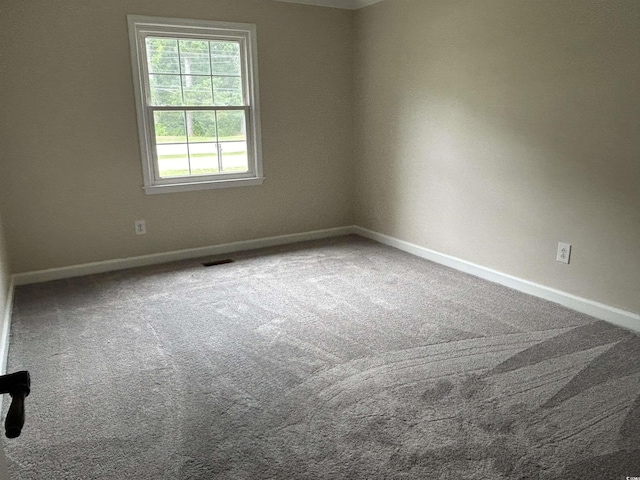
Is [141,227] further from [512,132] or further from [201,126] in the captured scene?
[512,132]

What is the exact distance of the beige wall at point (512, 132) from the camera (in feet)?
9.33

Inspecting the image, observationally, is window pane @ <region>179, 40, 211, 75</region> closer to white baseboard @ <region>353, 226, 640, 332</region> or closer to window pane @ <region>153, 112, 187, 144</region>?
window pane @ <region>153, 112, 187, 144</region>

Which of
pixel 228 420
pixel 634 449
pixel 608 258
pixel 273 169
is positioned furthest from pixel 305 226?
pixel 634 449

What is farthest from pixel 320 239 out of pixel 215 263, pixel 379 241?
pixel 215 263

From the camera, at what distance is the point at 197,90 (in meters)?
4.34

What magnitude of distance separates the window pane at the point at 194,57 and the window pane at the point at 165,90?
13cm

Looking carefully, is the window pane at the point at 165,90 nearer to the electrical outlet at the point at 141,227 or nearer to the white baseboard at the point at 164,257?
the electrical outlet at the point at 141,227

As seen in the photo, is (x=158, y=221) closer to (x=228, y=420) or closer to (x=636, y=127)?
(x=228, y=420)

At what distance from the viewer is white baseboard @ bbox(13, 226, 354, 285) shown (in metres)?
3.97

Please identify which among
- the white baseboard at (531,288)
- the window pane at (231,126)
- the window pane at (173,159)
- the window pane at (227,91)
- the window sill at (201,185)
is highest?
the window pane at (227,91)

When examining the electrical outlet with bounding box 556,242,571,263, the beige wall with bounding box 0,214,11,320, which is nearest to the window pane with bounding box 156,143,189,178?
the beige wall with bounding box 0,214,11,320

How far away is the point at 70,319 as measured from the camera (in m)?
3.18

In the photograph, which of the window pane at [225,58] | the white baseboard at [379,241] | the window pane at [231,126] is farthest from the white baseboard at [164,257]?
the window pane at [225,58]

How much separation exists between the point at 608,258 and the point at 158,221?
3503mm
